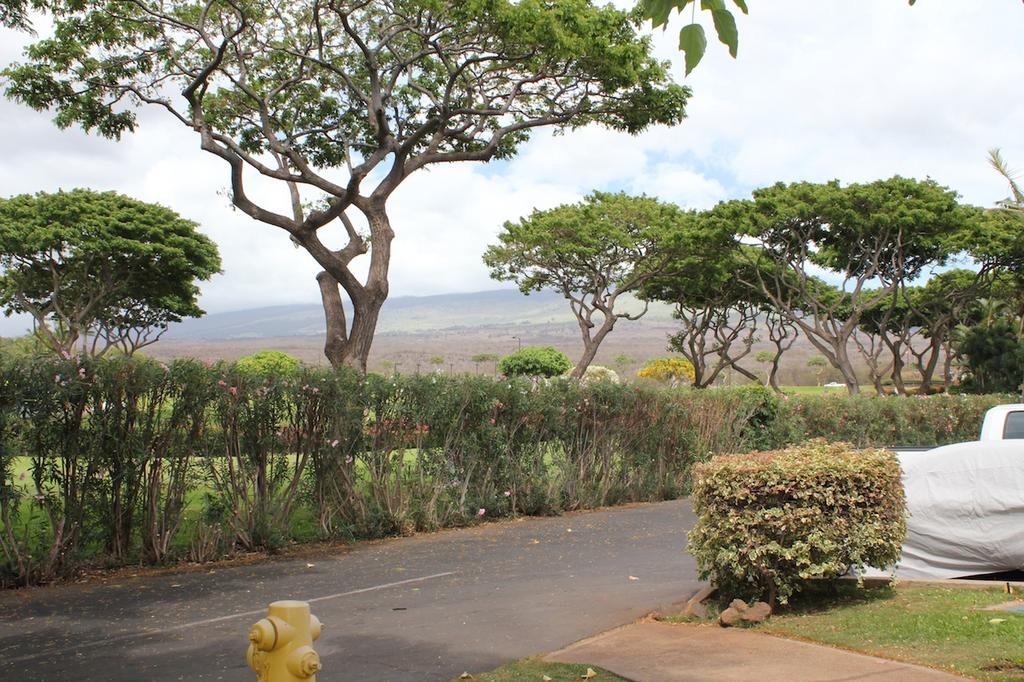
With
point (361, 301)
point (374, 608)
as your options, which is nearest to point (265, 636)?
point (374, 608)

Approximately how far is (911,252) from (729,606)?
3314cm

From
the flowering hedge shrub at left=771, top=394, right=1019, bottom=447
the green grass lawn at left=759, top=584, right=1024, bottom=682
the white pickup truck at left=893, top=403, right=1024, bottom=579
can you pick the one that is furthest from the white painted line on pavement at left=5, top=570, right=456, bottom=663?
the flowering hedge shrub at left=771, top=394, right=1019, bottom=447

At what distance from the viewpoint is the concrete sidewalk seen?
230 inches

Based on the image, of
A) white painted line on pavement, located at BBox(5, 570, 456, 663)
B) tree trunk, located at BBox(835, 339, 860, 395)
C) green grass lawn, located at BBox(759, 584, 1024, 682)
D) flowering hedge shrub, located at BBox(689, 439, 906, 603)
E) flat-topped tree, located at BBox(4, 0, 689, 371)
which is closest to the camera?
green grass lawn, located at BBox(759, 584, 1024, 682)

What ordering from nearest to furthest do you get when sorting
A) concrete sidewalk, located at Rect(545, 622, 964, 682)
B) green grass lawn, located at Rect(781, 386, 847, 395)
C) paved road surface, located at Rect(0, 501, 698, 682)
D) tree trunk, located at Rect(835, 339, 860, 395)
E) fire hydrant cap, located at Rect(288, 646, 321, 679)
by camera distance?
fire hydrant cap, located at Rect(288, 646, 321, 679)
concrete sidewalk, located at Rect(545, 622, 964, 682)
paved road surface, located at Rect(0, 501, 698, 682)
green grass lawn, located at Rect(781, 386, 847, 395)
tree trunk, located at Rect(835, 339, 860, 395)

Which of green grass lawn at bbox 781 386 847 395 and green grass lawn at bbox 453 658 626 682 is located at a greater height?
green grass lawn at bbox 453 658 626 682

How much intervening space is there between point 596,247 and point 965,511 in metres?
30.7

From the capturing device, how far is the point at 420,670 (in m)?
6.47

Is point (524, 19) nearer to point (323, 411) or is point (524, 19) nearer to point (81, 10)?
point (81, 10)

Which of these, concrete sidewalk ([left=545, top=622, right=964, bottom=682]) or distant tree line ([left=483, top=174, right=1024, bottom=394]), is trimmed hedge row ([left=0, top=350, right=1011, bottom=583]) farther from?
distant tree line ([left=483, top=174, right=1024, bottom=394])

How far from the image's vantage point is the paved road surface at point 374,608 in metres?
6.76

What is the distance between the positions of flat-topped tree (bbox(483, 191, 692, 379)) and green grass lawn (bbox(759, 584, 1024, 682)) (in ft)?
96.5

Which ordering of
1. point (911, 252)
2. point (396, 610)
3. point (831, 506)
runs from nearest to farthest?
1. point (831, 506)
2. point (396, 610)
3. point (911, 252)

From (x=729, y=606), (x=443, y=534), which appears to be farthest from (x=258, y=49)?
(x=729, y=606)
